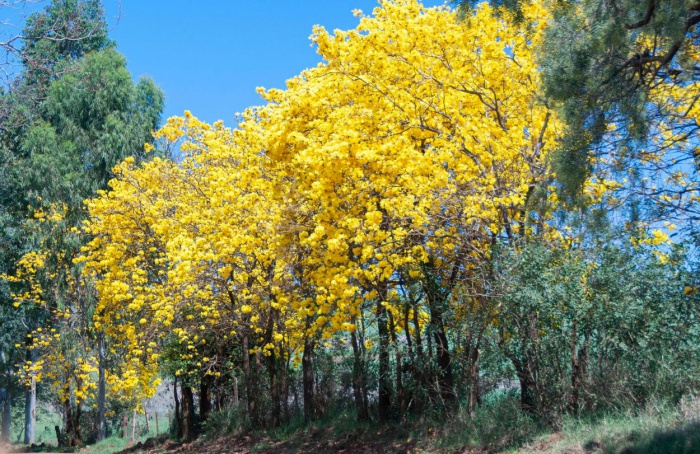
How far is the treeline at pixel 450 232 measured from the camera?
8.51 meters

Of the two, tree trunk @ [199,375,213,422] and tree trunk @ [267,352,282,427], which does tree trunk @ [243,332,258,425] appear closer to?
tree trunk @ [267,352,282,427]

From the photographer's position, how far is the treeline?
335 inches

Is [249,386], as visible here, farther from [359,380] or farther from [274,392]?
[359,380]

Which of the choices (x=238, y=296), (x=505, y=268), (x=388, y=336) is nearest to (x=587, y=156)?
(x=505, y=268)

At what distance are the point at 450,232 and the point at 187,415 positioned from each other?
11.3 metres

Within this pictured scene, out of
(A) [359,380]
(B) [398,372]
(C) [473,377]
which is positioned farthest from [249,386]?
(C) [473,377]

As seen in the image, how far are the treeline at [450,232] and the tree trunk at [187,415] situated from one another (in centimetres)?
329

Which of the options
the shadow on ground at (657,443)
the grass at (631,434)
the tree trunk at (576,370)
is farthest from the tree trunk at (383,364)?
the shadow on ground at (657,443)

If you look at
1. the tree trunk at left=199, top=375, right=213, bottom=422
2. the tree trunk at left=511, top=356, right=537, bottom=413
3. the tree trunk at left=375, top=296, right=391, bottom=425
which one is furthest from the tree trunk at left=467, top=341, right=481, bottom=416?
the tree trunk at left=199, top=375, right=213, bottom=422

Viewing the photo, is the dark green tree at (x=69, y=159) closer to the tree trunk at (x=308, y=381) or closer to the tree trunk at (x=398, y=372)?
the tree trunk at (x=308, y=381)

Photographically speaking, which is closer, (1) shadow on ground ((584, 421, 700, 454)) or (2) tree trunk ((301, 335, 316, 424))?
(1) shadow on ground ((584, 421, 700, 454))

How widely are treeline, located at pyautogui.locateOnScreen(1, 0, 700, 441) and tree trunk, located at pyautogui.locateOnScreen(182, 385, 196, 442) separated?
10.8ft

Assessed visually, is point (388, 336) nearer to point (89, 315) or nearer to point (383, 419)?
point (383, 419)

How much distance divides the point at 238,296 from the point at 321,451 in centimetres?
389
